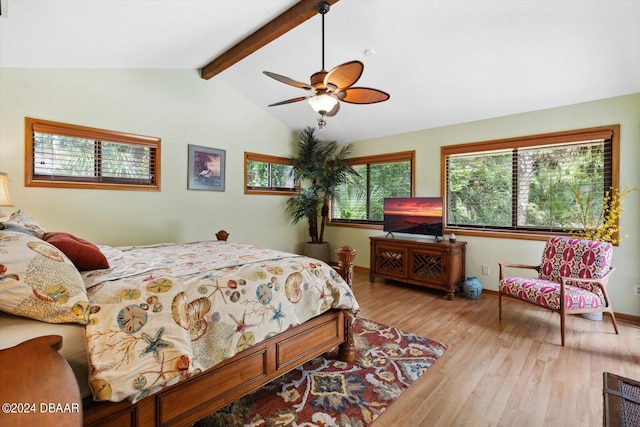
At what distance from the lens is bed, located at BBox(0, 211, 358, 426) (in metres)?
1.12

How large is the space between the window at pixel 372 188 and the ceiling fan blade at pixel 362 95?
236 cm

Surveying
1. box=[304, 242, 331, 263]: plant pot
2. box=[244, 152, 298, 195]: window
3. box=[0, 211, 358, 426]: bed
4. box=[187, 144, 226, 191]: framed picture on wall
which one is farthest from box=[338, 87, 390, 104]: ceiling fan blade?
box=[304, 242, 331, 263]: plant pot

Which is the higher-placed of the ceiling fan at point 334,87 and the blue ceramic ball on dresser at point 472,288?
the ceiling fan at point 334,87

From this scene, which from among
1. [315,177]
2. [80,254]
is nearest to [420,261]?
[315,177]

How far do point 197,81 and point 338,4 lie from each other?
7.58 feet

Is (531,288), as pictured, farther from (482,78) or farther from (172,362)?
(172,362)

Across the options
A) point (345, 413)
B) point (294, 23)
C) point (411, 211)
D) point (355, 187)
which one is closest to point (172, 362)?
point (345, 413)

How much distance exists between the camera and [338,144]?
5.54 meters

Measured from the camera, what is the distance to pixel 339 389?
1942 mm

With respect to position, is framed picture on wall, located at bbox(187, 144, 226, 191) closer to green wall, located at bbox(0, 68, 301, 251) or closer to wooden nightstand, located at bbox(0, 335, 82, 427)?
green wall, located at bbox(0, 68, 301, 251)

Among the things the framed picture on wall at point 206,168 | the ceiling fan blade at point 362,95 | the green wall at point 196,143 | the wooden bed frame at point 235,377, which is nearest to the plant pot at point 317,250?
the green wall at point 196,143

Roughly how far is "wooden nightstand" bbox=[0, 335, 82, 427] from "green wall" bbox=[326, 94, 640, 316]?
14.2ft

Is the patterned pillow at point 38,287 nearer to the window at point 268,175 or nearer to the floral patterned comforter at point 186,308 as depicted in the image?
the floral patterned comforter at point 186,308

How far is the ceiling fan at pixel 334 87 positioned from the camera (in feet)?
6.86
